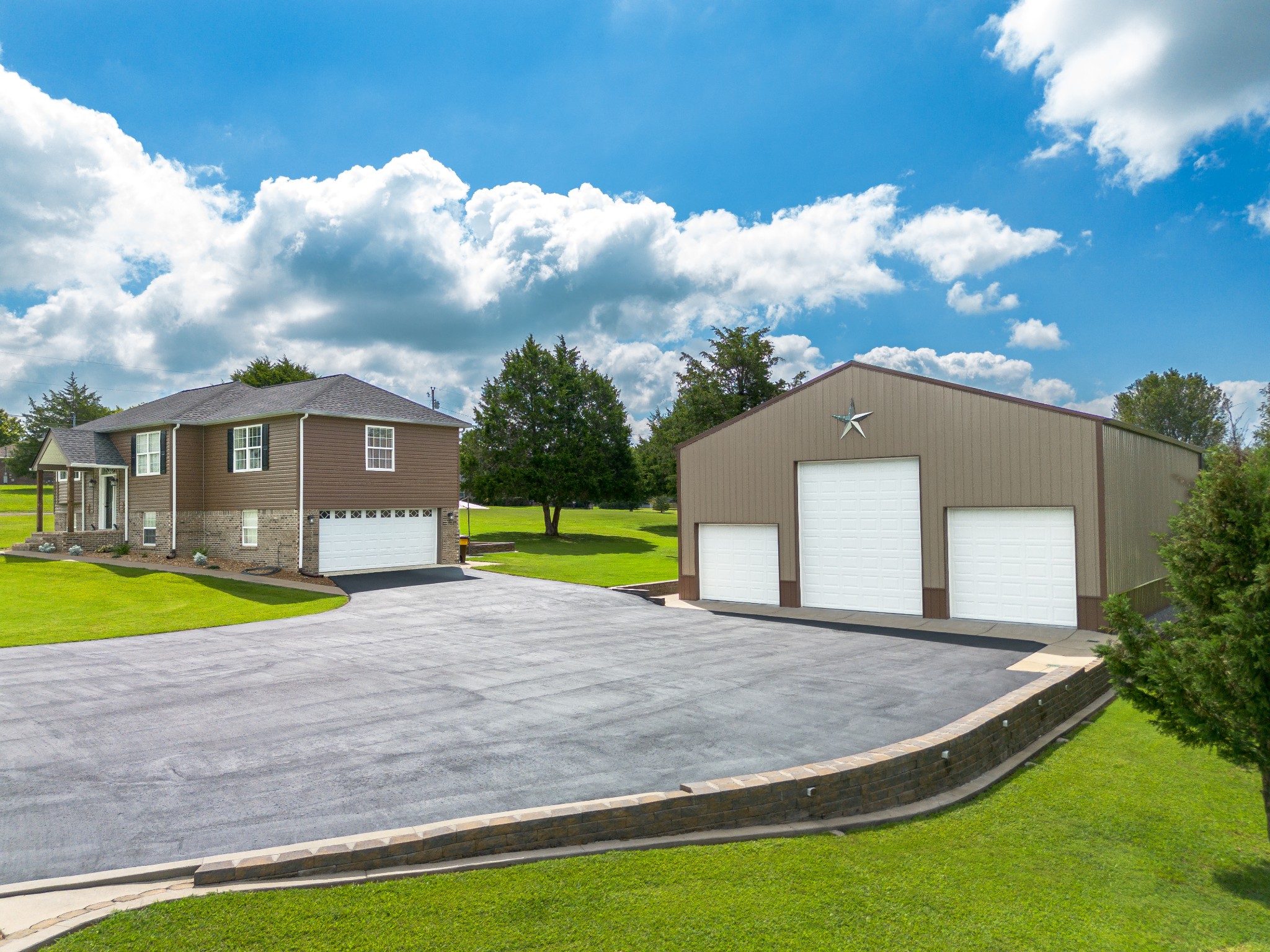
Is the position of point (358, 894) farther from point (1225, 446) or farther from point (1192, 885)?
point (1225, 446)

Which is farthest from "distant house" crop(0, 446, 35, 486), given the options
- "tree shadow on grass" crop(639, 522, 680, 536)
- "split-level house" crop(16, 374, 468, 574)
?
"tree shadow on grass" crop(639, 522, 680, 536)

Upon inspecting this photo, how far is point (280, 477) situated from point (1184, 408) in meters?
78.6

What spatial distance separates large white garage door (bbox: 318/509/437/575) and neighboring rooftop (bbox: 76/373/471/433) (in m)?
3.36

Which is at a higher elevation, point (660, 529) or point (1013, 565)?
point (1013, 565)

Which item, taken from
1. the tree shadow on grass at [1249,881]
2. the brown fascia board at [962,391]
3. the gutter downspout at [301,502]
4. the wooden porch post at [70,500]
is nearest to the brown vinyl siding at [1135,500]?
the brown fascia board at [962,391]

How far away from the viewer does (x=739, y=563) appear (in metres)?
20.7

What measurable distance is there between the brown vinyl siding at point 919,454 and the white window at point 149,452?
19707mm

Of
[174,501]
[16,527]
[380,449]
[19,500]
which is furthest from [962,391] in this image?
[19,500]

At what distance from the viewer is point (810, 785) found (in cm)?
630

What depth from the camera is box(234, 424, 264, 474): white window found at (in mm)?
25594

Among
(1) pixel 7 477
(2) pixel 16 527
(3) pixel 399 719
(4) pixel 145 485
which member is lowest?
(3) pixel 399 719

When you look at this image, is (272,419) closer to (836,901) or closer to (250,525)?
(250,525)

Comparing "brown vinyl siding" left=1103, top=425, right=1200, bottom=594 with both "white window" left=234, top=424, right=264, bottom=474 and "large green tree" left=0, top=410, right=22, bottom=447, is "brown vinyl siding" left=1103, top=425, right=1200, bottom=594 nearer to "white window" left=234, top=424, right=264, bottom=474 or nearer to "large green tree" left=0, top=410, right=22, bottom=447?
"white window" left=234, top=424, right=264, bottom=474

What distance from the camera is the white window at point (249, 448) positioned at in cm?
2559
